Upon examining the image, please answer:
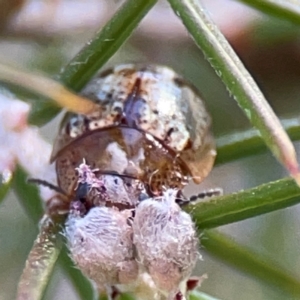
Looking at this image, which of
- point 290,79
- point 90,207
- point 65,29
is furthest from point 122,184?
point 290,79

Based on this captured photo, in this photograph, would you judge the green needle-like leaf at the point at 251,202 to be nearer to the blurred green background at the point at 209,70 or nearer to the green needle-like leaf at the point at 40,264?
the green needle-like leaf at the point at 40,264

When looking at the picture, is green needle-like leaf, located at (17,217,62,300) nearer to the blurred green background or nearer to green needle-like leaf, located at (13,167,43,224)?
green needle-like leaf, located at (13,167,43,224)

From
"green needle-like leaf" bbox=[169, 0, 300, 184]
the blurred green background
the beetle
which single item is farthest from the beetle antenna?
the blurred green background

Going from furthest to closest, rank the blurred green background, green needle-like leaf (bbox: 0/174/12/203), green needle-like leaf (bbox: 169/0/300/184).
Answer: the blurred green background, green needle-like leaf (bbox: 0/174/12/203), green needle-like leaf (bbox: 169/0/300/184)

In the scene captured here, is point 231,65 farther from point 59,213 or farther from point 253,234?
point 253,234

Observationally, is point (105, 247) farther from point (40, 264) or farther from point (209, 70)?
point (209, 70)

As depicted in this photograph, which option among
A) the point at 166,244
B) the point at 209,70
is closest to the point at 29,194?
the point at 166,244
